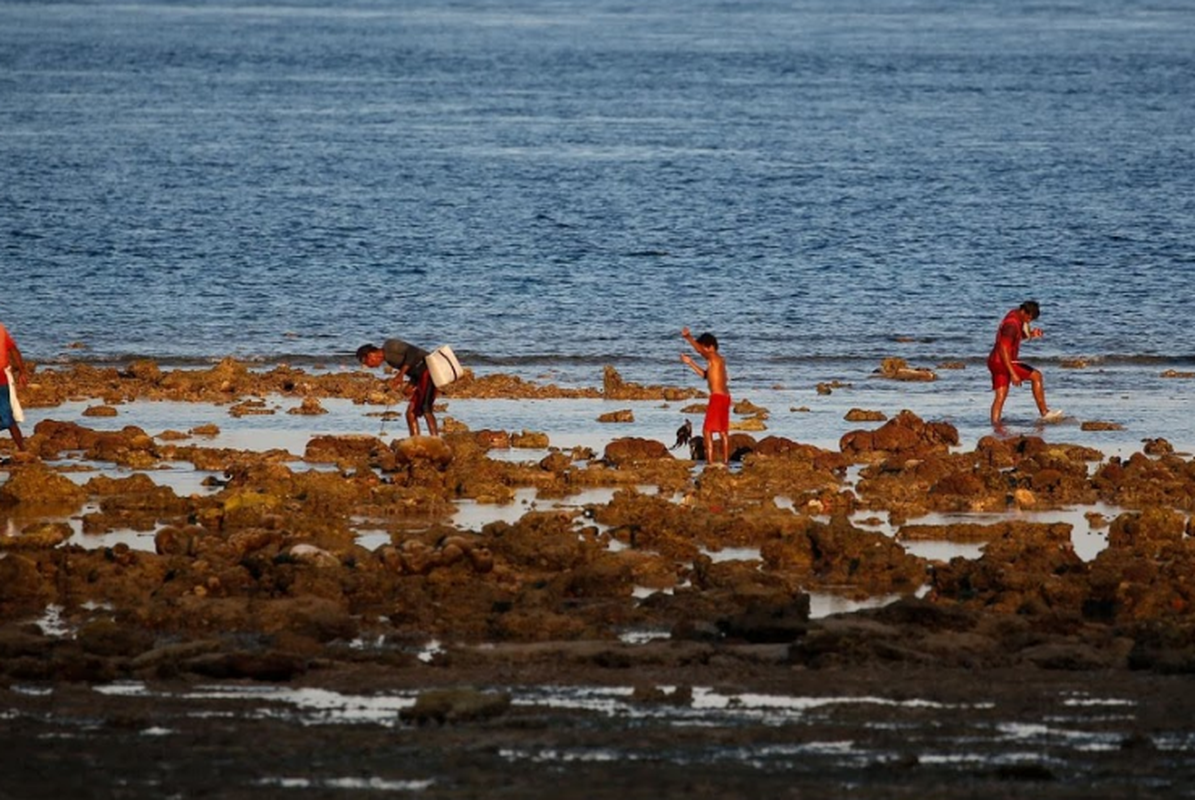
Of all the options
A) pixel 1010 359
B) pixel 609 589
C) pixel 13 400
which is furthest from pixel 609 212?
pixel 609 589

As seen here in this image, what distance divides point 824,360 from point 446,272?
13.5 m

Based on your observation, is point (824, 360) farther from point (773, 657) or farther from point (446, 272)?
point (773, 657)

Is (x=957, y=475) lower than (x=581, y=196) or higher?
lower

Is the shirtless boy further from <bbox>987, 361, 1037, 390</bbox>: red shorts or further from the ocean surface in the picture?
the ocean surface

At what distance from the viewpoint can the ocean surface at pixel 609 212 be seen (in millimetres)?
36344

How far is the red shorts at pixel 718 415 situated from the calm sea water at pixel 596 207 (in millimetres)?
8963

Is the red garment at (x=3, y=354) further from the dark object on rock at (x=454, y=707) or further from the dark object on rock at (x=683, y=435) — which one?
the dark object on rock at (x=454, y=707)

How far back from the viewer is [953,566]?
16.3 meters

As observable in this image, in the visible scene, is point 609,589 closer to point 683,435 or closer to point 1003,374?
point 683,435

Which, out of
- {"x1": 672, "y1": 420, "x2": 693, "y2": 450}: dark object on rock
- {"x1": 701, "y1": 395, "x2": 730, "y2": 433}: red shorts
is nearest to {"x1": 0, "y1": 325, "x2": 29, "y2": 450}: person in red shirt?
{"x1": 672, "y1": 420, "x2": 693, "y2": 450}: dark object on rock

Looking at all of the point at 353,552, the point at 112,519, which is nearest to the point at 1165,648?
the point at 353,552

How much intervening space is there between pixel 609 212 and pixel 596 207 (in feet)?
3.55

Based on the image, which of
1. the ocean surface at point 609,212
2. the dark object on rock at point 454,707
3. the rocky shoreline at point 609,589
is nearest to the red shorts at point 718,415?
the rocky shoreline at point 609,589

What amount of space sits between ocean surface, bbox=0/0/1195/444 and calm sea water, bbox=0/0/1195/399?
0.17m
